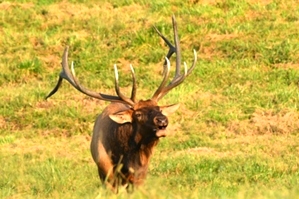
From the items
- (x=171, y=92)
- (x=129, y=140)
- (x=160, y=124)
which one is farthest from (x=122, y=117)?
(x=171, y=92)

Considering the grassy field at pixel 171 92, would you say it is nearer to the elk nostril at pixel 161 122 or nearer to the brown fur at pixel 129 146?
the brown fur at pixel 129 146

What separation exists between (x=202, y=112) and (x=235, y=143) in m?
1.51

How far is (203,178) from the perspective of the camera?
10.8m

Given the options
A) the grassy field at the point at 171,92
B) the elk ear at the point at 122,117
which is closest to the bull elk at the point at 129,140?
the elk ear at the point at 122,117

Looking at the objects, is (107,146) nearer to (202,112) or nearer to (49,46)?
(202,112)

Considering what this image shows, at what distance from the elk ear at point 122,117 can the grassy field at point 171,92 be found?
83 centimetres

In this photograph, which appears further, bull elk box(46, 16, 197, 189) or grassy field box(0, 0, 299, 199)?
grassy field box(0, 0, 299, 199)

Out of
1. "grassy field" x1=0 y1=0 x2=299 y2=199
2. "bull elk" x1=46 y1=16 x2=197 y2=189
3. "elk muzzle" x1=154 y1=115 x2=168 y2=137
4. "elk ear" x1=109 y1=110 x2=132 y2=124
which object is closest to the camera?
"elk muzzle" x1=154 y1=115 x2=168 y2=137

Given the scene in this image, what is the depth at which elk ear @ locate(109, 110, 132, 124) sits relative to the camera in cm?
917

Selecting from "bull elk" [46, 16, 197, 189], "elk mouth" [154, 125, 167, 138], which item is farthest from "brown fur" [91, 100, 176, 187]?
"elk mouth" [154, 125, 167, 138]

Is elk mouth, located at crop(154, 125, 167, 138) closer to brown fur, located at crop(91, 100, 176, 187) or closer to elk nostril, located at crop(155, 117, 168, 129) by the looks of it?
elk nostril, located at crop(155, 117, 168, 129)

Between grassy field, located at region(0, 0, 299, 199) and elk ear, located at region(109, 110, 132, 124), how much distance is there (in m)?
0.83

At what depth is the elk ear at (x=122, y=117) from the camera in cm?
917

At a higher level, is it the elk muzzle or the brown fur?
the elk muzzle
